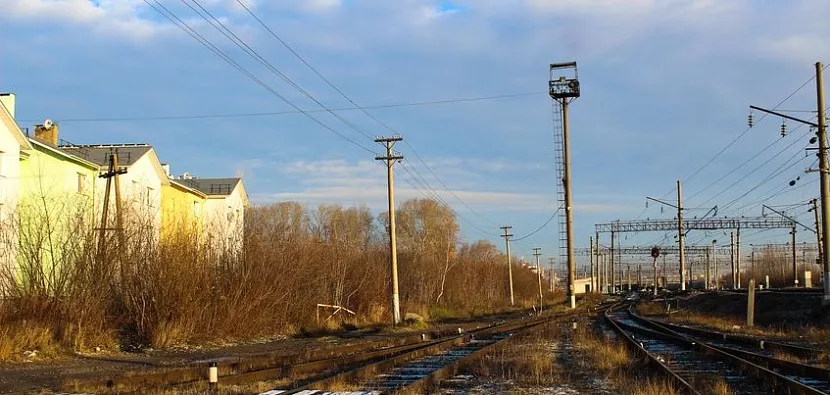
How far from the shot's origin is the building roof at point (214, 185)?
61562 millimetres

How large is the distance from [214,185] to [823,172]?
157 feet

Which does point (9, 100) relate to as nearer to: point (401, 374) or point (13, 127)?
point (13, 127)

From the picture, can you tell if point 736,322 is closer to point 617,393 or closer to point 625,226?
point 617,393

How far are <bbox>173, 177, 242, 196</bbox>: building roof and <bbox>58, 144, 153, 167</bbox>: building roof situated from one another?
15018 millimetres

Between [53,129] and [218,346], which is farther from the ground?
[53,129]

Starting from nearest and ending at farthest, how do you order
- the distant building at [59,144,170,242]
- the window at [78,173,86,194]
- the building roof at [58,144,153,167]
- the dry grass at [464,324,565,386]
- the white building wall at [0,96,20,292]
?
1. the dry grass at [464,324,565,386]
2. the white building wall at [0,96,20,292]
3. the window at [78,173,86,194]
4. the distant building at [59,144,170,242]
5. the building roof at [58,144,153,167]

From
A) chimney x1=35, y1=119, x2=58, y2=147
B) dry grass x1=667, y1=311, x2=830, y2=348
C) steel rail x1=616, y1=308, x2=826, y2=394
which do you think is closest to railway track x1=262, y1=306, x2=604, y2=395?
steel rail x1=616, y1=308, x2=826, y2=394

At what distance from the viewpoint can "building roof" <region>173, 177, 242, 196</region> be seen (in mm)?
61562

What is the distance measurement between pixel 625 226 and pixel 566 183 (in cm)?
4509

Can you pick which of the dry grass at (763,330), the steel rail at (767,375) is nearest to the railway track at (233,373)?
the steel rail at (767,375)

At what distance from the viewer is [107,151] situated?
147 feet

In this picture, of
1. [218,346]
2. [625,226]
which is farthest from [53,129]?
[625,226]

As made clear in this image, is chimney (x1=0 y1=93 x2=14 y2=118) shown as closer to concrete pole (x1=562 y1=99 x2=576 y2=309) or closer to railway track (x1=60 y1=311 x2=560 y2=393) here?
railway track (x1=60 y1=311 x2=560 y2=393)

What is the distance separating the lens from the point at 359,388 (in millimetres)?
12234
